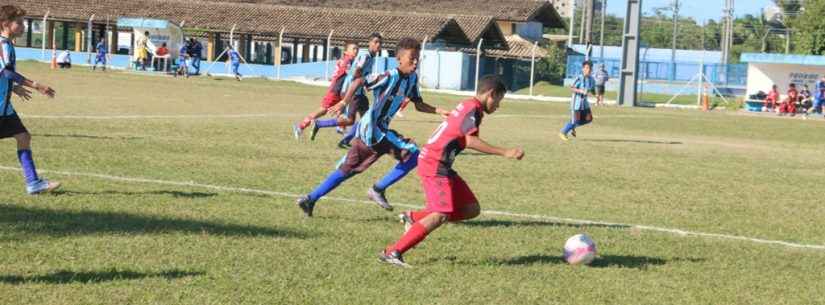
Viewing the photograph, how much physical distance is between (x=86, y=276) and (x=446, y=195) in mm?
2407

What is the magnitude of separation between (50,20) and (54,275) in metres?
60.0

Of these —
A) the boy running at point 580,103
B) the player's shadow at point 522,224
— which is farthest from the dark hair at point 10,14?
the boy running at point 580,103

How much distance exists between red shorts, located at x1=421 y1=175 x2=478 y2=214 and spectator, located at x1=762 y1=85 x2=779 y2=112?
40.1 metres

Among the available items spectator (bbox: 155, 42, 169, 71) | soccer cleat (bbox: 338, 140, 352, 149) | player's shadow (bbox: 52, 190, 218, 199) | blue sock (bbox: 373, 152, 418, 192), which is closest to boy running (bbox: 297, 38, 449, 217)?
blue sock (bbox: 373, 152, 418, 192)

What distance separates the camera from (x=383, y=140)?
1020 cm

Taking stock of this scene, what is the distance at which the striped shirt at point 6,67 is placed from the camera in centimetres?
1048

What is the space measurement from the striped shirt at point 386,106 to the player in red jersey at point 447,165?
210 cm

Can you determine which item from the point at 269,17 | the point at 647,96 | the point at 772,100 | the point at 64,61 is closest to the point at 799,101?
the point at 772,100

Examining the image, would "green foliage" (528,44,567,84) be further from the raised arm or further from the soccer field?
the raised arm

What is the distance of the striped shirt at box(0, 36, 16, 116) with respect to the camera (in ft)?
34.4

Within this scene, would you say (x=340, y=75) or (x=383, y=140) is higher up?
(x=340, y=75)

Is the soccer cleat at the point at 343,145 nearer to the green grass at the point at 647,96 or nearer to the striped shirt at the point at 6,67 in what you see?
the striped shirt at the point at 6,67

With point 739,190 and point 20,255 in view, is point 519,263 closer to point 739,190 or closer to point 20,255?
point 20,255

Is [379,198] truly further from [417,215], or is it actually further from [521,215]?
[417,215]
